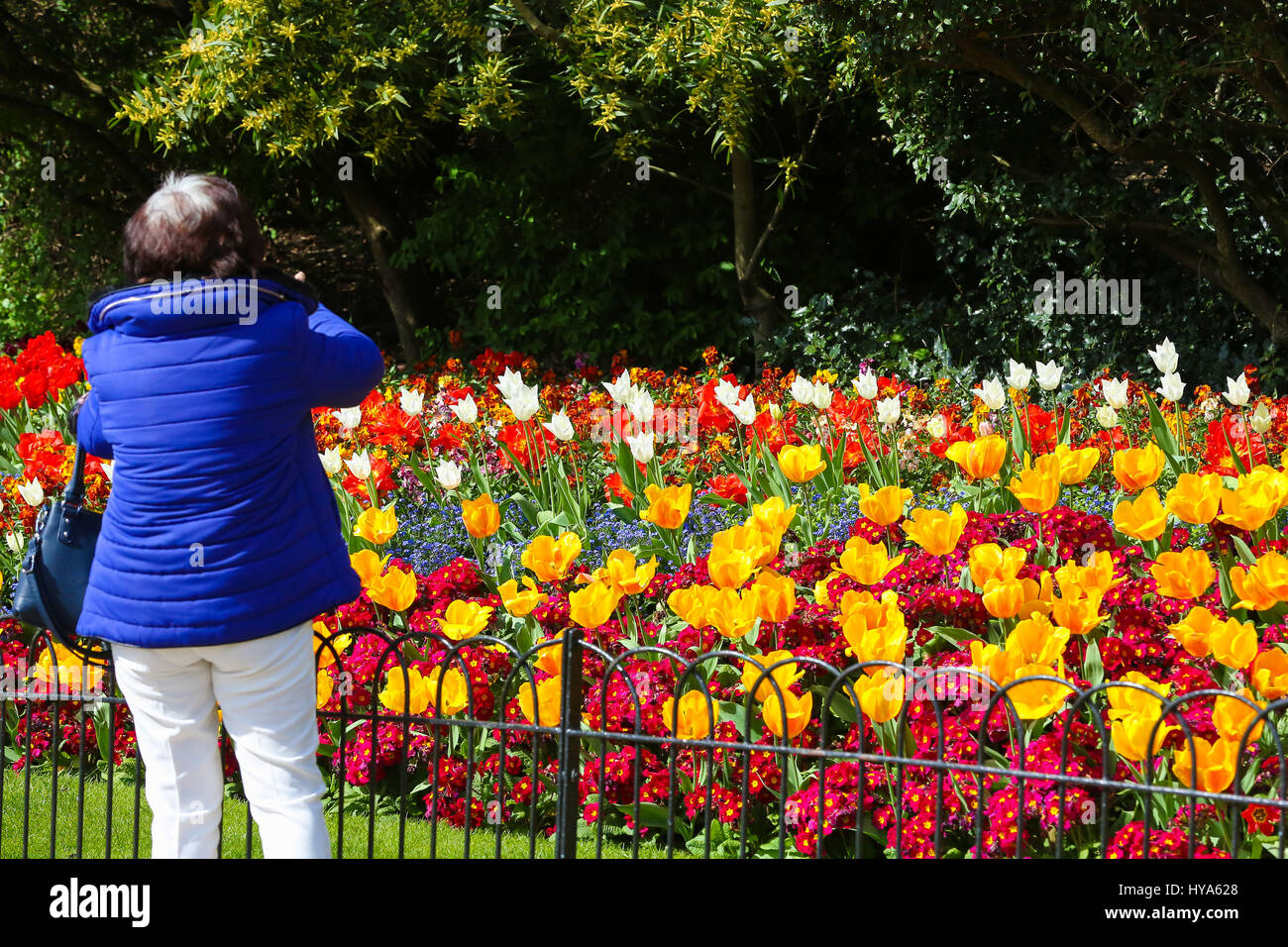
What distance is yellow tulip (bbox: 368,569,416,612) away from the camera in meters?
3.00

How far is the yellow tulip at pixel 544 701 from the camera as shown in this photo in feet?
8.93

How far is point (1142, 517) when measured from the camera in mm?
3111

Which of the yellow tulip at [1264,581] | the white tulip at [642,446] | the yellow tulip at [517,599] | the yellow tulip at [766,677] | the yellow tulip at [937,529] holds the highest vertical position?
the white tulip at [642,446]

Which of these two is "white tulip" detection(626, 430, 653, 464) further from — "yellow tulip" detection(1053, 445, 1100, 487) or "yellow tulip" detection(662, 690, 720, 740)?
"yellow tulip" detection(662, 690, 720, 740)

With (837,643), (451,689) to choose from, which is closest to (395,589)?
(451,689)

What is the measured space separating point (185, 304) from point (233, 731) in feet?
2.37

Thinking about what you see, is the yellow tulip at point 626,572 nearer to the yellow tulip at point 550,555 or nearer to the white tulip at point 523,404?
the yellow tulip at point 550,555

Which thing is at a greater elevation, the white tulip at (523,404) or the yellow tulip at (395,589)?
the white tulip at (523,404)

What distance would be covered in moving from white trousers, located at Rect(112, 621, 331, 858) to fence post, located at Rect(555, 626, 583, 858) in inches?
17.0

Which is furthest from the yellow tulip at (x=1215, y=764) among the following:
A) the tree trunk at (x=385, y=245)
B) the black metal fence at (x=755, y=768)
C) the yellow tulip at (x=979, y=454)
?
the tree trunk at (x=385, y=245)

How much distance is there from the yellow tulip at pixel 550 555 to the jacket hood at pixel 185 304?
1079 millimetres

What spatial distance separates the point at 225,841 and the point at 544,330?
6074 mm

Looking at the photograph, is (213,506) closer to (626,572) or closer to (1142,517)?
(626,572)

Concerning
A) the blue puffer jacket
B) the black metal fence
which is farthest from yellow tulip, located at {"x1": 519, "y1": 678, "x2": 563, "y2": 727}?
the blue puffer jacket
